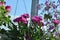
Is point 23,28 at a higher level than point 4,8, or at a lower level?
lower

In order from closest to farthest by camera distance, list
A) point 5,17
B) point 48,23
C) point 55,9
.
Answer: point 5,17, point 48,23, point 55,9

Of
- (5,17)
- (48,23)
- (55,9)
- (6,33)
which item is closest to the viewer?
(5,17)

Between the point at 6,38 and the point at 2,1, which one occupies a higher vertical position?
the point at 2,1

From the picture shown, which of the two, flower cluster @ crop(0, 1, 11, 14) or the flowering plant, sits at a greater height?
flower cluster @ crop(0, 1, 11, 14)

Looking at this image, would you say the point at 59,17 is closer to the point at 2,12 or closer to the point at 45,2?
the point at 45,2

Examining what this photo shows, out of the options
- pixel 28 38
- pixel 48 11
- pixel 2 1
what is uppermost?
pixel 2 1

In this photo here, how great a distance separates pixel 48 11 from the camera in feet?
6.01

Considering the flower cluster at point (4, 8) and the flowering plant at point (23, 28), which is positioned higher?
the flower cluster at point (4, 8)

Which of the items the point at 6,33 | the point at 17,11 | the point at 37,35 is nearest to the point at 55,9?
the point at 17,11

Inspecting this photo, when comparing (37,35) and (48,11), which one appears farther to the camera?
(48,11)

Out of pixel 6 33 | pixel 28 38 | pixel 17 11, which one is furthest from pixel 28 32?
pixel 17 11

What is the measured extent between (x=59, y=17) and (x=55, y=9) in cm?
10

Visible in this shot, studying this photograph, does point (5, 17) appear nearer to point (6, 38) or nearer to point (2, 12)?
point (2, 12)

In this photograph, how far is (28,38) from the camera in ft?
4.58
